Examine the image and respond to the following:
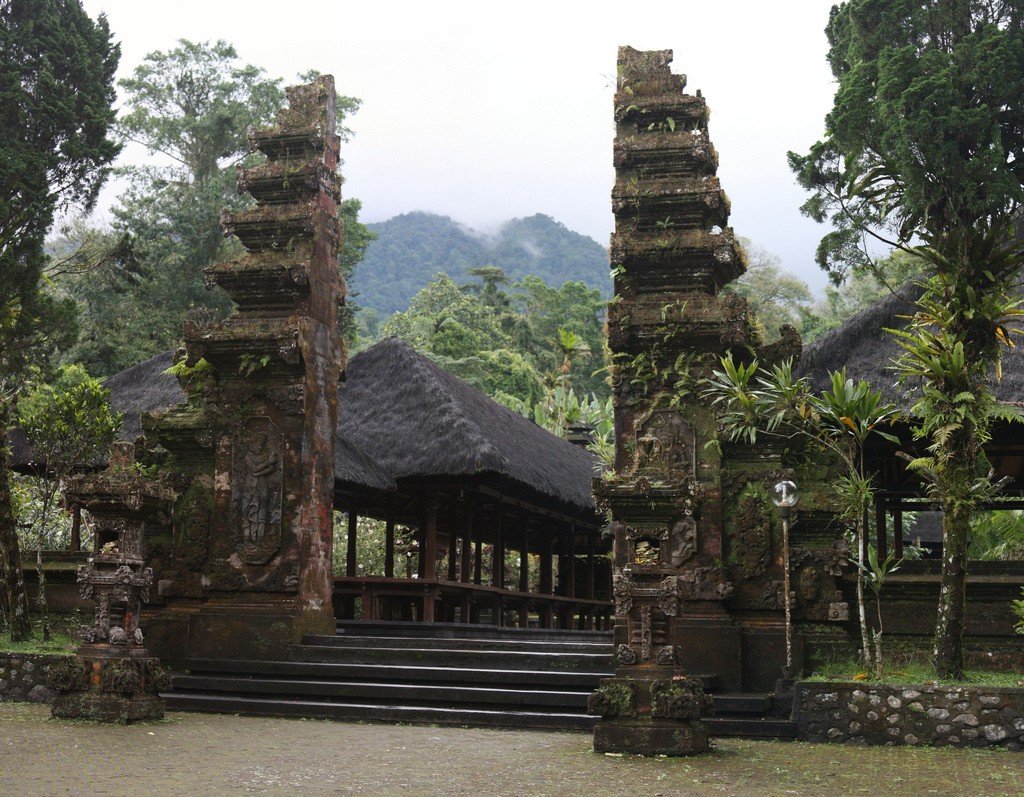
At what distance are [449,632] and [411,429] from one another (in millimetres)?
4625

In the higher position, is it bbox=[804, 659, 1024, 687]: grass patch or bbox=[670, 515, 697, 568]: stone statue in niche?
bbox=[670, 515, 697, 568]: stone statue in niche

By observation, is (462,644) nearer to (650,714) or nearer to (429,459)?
(650,714)

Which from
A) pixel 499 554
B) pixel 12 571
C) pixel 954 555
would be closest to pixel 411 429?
pixel 499 554

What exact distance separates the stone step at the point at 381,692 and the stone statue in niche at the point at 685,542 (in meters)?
1.58

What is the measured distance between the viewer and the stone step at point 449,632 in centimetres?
1341

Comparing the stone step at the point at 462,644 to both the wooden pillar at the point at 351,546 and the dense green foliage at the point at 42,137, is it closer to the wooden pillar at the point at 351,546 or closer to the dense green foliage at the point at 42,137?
the wooden pillar at the point at 351,546

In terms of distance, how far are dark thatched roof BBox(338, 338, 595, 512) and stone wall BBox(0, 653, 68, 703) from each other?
697 cm

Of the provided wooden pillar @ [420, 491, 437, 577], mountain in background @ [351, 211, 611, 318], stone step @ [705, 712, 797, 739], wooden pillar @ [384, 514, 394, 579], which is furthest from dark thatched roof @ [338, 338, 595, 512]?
mountain in background @ [351, 211, 611, 318]

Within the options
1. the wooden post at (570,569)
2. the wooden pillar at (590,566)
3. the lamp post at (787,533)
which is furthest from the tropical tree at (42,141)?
the wooden pillar at (590,566)

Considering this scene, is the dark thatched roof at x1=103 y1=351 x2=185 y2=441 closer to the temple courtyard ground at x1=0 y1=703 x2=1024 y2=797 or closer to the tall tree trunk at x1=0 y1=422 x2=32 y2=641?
the tall tree trunk at x1=0 y1=422 x2=32 y2=641

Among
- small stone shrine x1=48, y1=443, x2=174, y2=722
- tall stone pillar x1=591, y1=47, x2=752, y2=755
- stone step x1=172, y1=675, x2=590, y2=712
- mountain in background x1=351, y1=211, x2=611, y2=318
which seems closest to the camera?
small stone shrine x1=48, y1=443, x2=174, y2=722

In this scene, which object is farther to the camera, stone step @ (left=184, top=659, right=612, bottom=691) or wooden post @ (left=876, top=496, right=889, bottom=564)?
wooden post @ (left=876, top=496, right=889, bottom=564)

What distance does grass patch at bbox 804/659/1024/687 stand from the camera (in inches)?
346

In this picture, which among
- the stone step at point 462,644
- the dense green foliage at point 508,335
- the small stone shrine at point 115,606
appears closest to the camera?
the small stone shrine at point 115,606
